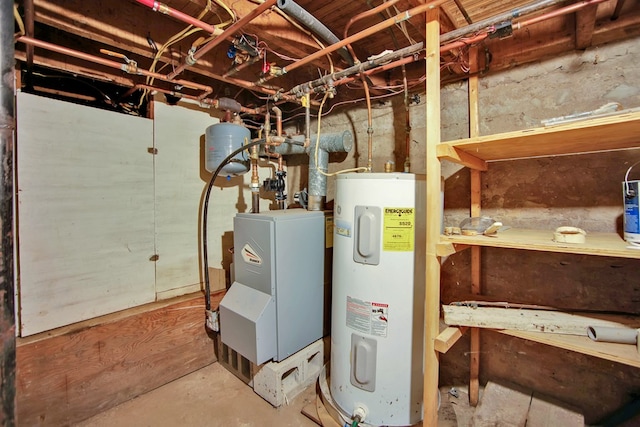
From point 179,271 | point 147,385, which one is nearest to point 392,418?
point 147,385

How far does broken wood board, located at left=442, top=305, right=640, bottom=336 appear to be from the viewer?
110cm

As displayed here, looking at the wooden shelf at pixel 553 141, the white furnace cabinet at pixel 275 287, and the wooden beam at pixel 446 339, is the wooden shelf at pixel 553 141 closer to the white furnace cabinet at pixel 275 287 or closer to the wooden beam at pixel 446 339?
the wooden beam at pixel 446 339

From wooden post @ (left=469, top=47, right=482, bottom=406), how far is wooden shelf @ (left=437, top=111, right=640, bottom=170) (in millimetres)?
203

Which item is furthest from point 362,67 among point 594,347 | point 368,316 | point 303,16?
point 594,347

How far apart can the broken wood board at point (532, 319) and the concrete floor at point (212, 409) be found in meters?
0.63

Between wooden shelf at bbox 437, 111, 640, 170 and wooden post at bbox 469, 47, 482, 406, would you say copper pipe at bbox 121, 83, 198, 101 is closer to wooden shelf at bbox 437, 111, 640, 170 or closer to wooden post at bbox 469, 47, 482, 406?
wooden shelf at bbox 437, 111, 640, 170

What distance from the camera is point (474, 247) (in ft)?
5.02

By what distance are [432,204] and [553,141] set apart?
491 millimetres

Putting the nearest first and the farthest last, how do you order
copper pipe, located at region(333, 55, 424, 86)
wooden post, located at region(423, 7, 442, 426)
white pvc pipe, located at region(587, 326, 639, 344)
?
1. white pvc pipe, located at region(587, 326, 639, 344)
2. wooden post, located at region(423, 7, 442, 426)
3. copper pipe, located at region(333, 55, 424, 86)

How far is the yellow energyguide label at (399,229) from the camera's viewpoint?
1237 millimetres

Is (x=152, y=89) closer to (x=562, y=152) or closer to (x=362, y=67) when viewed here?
(x=362, y=67)

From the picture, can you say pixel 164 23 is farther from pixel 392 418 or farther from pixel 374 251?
pixel 392 418

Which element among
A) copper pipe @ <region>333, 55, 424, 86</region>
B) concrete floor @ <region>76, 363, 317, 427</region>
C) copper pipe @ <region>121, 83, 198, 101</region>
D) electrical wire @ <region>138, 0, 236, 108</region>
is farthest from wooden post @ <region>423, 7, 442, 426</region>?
copper pipe @ <region>121, 83, 198, 101</region>

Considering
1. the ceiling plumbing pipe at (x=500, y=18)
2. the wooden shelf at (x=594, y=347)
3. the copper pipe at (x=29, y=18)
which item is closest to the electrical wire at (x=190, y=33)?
the copper pipe at (x=29, y=18)
